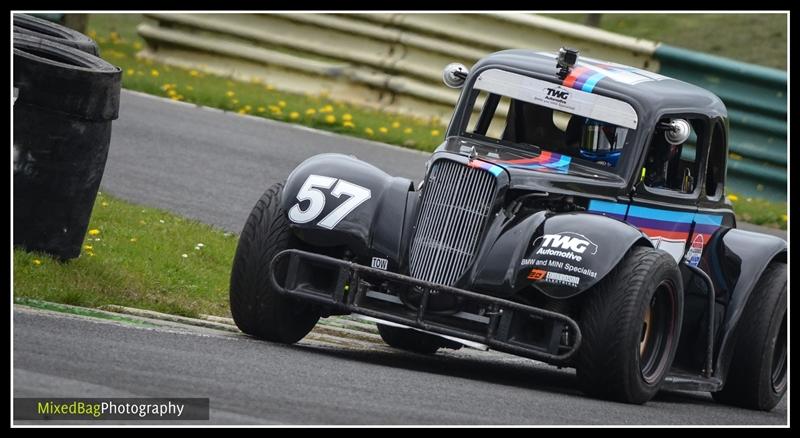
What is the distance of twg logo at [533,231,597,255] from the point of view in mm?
7449

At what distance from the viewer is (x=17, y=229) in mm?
8289

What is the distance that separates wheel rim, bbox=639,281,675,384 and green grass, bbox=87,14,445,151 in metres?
7.40

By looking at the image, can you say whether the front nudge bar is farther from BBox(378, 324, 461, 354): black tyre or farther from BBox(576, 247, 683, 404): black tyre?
BBox(378, 324, 461, 354): black tyre

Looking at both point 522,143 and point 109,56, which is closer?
point 522,143

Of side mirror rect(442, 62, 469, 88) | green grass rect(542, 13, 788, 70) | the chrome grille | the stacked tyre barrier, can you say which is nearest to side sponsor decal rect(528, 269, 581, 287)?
the chrome grille

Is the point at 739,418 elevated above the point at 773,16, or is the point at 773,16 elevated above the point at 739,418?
the point at 773,16

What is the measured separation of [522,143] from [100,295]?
8.37ft

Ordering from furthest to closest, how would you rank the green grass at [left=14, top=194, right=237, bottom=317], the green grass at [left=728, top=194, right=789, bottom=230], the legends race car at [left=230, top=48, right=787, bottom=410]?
the green grass at [left=728, top=194, right=789, bottom=230] < the green grass at [left=14, top=194, right=237, bottom=317] < the legends race car at [left=230, top=48, right=787, bottom=410]

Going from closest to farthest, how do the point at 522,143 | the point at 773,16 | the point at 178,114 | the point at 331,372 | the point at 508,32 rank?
the point at 331,372, the point at 522,143, the point at 178,114, the point at 508,32, the point at 773,16

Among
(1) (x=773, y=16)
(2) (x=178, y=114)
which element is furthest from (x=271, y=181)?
(1) (x=773, y=16)

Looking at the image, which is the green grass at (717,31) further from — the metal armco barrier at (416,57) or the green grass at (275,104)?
the green grass at (275,104)

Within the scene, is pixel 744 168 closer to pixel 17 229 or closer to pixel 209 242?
pixel 209 242

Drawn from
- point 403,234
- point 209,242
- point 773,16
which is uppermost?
Result: point 773,16

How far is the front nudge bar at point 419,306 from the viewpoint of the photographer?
7.40 metres
